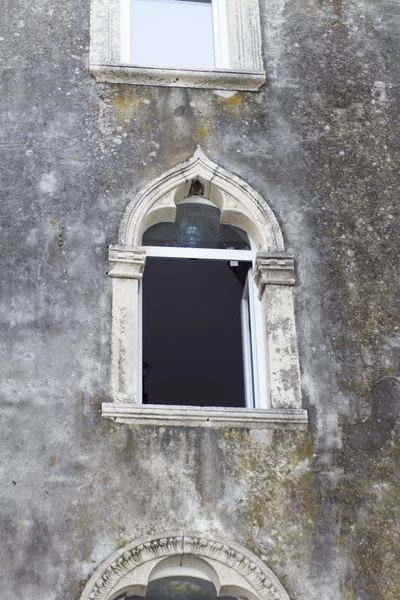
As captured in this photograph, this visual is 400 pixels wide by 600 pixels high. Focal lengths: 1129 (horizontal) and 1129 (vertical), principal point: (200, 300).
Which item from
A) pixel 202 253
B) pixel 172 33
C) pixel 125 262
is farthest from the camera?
pixel 172 33

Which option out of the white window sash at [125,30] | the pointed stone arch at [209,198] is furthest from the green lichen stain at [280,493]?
the white window sash at [125,30]

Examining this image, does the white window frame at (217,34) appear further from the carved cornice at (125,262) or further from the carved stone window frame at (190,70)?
the carved cornice at (125,262)

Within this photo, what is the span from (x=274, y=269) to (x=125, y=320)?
1.27m

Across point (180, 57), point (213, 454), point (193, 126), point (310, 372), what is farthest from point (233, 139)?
point (213, 454)

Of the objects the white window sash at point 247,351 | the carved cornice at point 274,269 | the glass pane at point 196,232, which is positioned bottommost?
the white window sash at point 247,351

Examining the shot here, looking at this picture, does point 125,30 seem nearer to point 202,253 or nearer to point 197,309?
point 202,253

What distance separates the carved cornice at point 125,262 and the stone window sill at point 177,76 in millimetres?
1859

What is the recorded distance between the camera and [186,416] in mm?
8055

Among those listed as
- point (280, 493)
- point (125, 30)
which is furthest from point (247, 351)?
point (125, 30)

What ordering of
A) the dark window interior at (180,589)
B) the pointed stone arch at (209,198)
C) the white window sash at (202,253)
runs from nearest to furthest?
the dark window interior at (180,589), the pointed stone arch at (209,198), the white window sash at (202,253)

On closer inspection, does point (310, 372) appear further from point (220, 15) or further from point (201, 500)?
point (220, 15)

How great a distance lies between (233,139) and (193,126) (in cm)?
36

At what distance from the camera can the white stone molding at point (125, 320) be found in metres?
8.26

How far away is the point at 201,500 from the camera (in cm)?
781
